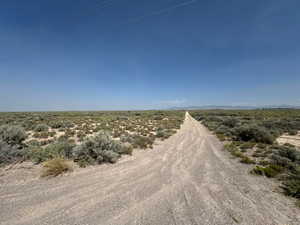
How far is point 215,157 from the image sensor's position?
24.8 feet

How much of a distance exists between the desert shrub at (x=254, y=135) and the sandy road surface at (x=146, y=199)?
665cm

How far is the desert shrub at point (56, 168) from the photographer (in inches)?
193

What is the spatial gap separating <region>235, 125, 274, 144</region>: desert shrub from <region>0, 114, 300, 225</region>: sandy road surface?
6649mm

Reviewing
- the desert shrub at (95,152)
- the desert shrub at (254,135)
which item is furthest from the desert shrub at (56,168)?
the desert shrub at (254,135)

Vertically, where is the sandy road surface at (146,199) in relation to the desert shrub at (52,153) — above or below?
below

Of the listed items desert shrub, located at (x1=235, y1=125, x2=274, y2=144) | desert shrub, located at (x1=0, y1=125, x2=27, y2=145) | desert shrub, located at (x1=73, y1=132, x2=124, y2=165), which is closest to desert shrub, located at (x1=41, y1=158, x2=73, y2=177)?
desert shrub, located at (x1=73, y1=132, x2=124, y2=165)

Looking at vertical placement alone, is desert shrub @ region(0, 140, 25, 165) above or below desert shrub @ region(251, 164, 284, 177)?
above

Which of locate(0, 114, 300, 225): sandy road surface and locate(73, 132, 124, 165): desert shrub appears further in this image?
locate(73, 132, 124, 165): desert shrub

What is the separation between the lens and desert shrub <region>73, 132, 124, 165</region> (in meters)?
6.20

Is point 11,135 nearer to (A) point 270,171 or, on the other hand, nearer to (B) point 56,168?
(B) point 56,168

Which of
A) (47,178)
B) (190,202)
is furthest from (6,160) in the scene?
(190,202)

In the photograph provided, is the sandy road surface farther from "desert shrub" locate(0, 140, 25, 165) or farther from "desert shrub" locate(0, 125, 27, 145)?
"desert shrub" locate(0, 125, 27, 145)

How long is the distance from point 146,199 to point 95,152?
12.1ft

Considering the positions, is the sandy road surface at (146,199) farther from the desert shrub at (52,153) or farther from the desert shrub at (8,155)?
the desert shrub at (8,155)
